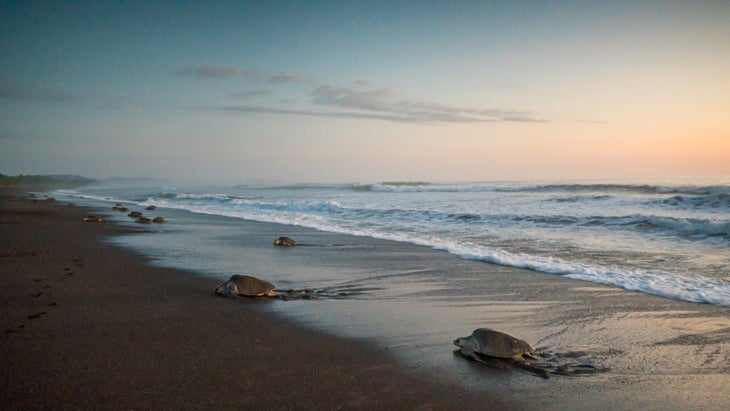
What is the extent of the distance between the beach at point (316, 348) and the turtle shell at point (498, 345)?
164 millimetres

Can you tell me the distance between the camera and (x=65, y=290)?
5.77m

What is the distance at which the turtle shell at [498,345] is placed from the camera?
368 cm

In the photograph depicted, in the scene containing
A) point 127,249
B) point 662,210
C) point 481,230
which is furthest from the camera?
point 662,210

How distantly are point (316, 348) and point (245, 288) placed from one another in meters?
2.08

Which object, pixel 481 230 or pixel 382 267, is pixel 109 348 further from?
pixel 481 230

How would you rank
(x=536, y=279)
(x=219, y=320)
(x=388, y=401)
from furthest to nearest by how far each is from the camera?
(x=536, y=279), (x=219, y=320), (x=388, y=401)

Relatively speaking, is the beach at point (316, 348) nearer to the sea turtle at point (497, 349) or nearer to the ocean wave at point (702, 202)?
the sea turtle at point (497, 349)

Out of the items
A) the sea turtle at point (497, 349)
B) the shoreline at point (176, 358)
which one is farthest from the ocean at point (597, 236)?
the shoreline at point (176, 358)

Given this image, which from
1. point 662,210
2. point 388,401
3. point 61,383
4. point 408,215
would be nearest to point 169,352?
point 61,383

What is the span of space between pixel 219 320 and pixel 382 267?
379 cm

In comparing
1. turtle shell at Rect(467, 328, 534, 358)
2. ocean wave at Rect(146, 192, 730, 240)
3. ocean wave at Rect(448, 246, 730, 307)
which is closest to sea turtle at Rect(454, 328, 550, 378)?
turtle shell at Rect(467, 328, 534, 358)

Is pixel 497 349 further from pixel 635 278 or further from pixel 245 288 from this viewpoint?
pixel 635 278

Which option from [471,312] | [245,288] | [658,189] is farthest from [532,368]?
[658,189]

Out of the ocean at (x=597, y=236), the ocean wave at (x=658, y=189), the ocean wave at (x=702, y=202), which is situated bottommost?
the ocean at (x=597, y=236)
